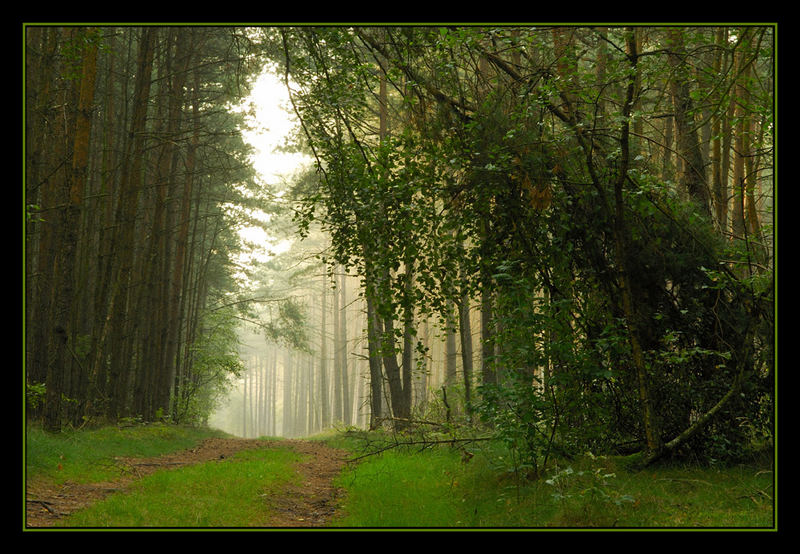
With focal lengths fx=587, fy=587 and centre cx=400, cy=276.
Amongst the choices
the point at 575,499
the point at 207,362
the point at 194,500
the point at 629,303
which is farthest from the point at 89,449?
the point at 207,362

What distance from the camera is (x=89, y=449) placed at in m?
9.18

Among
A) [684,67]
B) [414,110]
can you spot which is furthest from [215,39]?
[684,67]

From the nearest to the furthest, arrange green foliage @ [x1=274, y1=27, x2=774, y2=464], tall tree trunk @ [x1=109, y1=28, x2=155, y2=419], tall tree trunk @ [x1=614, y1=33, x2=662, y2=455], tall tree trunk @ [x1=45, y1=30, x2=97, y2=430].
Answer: tall tree trunk @ [x1=614, y1=33, x2=662, y2=455]
green foliage @ [x1=274, y1=27, x2=774, y2=464]
tall tree trunk @ [x1=45, y1=30, x2=97, y2=430]
tall tree trunk @ [x1=109, y1=28, x2=155, y2=419]

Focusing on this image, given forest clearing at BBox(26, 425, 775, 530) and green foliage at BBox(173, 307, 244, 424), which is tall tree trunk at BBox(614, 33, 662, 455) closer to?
forest clearing at BBox(26, 425, 775, 530)

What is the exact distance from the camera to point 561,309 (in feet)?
20.0

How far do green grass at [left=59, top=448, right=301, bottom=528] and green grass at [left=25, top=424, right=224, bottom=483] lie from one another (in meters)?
0.87

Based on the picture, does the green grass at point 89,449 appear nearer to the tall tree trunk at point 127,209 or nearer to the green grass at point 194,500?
the green grass at point 194,500

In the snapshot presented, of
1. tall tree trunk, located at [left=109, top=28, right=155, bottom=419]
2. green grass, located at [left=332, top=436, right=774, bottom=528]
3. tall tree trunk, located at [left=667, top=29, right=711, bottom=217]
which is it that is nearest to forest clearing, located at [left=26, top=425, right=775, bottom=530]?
green grass, located at [left=332, top=436, right=774, bottom=528]

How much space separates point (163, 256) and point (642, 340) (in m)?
14.4

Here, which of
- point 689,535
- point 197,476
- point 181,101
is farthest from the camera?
point 181,101

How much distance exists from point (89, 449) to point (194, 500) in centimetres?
Answer: 418

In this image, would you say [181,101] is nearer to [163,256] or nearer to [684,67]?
[163,256]

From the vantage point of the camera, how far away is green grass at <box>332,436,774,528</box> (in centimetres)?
462

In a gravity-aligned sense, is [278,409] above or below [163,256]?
below
